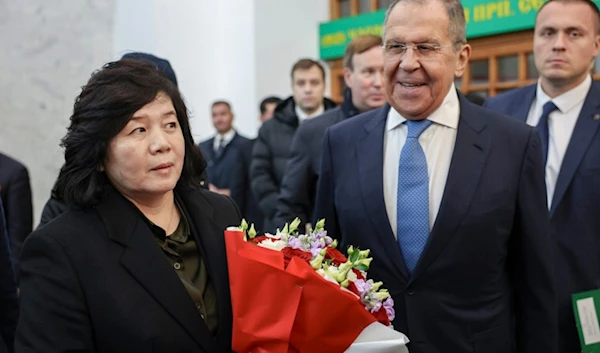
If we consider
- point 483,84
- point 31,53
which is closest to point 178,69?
point 31,53

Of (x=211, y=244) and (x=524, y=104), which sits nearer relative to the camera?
(x=211, y=244)

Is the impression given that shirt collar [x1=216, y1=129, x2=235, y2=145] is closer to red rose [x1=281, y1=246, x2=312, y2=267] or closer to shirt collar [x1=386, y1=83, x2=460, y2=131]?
shirt collar [x1=386, y1=83, x2=460, y2=131]

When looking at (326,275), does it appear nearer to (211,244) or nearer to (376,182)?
(211,244)

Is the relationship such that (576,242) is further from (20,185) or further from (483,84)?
(483,84)

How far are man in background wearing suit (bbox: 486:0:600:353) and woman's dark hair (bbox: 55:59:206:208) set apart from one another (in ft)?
5.24

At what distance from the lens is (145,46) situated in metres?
6.60

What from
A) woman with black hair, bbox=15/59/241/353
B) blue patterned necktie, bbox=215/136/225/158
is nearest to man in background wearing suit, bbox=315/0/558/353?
woman with black hair, bbox=15/59/241/353

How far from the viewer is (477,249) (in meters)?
2.12

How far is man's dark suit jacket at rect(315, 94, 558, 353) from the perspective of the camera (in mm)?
2117

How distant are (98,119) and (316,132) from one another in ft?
5.46

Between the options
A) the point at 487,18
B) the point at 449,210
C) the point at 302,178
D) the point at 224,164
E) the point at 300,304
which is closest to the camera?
the point at 300,304

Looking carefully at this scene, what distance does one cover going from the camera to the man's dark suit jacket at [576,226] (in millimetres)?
2682

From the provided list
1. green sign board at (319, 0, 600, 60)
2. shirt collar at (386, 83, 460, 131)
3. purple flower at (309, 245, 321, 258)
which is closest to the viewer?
purple flower at (309, 245, 321, 258)

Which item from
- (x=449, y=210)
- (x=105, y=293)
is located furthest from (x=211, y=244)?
(x=449, y=210)
